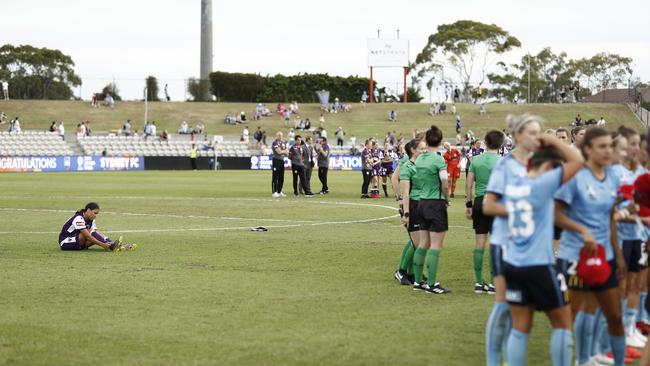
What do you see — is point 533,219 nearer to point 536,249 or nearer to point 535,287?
point 536,249

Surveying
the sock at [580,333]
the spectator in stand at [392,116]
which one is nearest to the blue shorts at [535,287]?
the sock at [580,333]

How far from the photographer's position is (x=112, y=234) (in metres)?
20.5

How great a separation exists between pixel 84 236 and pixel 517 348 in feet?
38.7

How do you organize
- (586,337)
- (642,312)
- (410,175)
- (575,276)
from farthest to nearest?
(410,175), (642,312), (586,337), (575,276)

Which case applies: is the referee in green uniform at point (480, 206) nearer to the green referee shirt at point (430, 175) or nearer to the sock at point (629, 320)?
the green referee shirt at point (430, 175)

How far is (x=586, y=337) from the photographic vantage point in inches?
315

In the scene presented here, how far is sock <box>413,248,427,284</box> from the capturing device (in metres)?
12.8

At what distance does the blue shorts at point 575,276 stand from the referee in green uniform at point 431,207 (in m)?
4.80

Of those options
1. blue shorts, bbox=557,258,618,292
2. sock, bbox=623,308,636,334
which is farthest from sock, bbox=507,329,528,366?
sock, bbox=623,308,636,334

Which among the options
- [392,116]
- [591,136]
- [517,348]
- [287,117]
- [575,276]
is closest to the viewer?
[517,348]

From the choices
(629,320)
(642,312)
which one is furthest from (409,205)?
(629,320)

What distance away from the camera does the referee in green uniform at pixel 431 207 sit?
12609 millimetres

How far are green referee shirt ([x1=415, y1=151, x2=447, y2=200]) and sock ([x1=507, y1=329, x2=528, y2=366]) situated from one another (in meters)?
5.67

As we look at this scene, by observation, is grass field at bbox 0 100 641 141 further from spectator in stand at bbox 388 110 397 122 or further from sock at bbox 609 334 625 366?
sock at bbox 609 334 625 366
